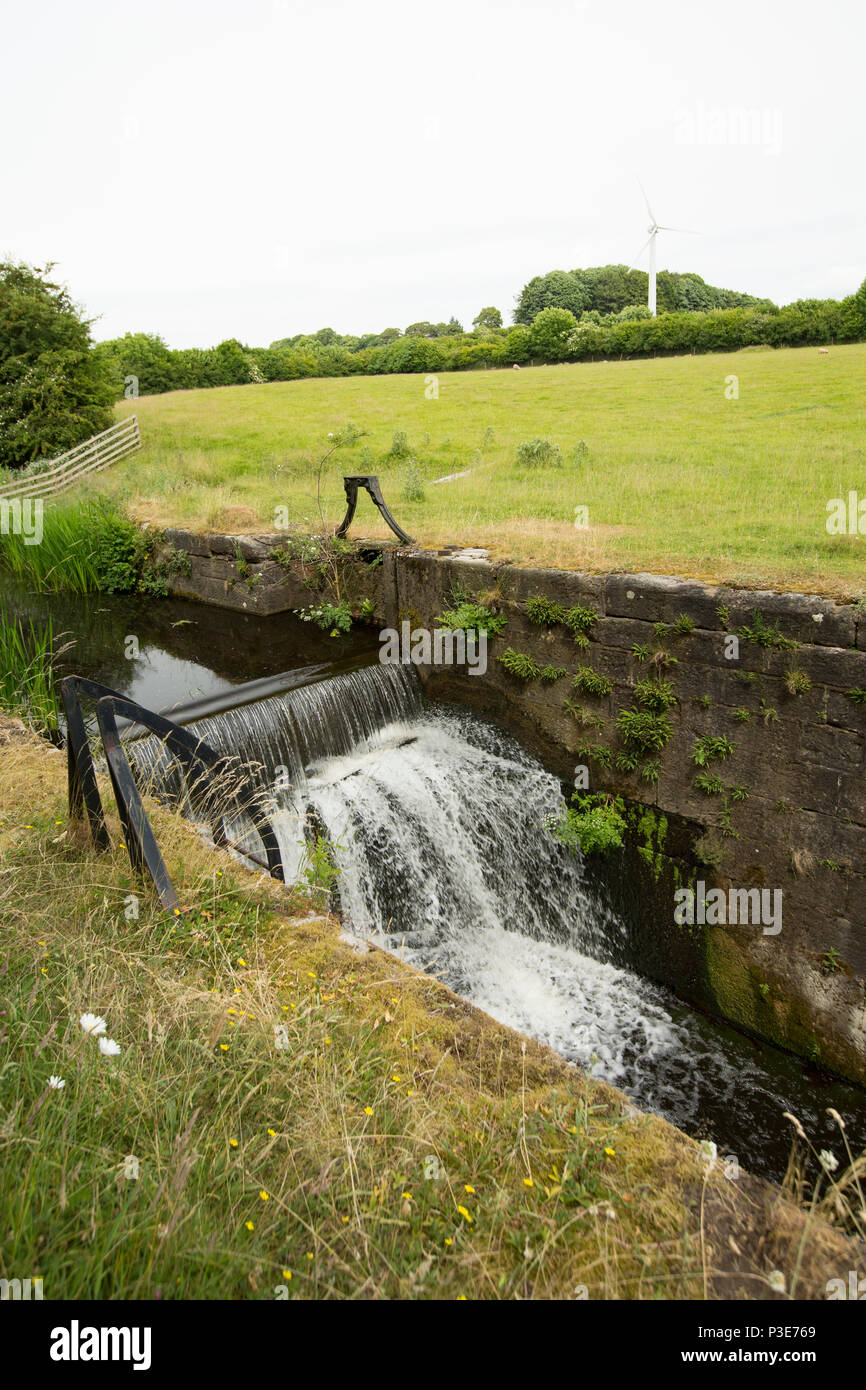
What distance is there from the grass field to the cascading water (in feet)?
8.05

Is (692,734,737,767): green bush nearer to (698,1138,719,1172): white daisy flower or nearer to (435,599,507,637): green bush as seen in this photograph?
(435,599,507,637): green bush

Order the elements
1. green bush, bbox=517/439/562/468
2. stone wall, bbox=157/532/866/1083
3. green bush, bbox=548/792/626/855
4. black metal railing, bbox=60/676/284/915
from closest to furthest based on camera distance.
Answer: black metal railing, bbox=60/676/284/915, stone wall, bbox=157/532/866/1083, green bush, bbox=548/792/626/855, green bush, bbox=517/439/562/468

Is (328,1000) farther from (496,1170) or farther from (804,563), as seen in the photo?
(804,563)

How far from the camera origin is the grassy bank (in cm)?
208

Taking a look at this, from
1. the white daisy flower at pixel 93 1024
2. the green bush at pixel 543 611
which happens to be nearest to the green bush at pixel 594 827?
the green bush at pixel 543 611

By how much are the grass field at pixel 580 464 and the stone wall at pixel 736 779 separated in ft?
1.50

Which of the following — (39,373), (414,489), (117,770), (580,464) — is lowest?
(117,770)

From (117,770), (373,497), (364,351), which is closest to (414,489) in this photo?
(373,497)

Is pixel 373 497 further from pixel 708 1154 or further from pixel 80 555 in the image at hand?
pixel 708 1154

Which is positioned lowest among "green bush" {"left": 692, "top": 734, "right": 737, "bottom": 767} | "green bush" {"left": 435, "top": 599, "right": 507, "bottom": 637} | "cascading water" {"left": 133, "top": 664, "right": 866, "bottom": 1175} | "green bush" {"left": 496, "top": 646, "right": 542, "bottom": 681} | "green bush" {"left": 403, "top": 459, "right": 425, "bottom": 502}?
"cascading water" {"left": 133, "top": 664, "right": 866, "bottom": 1175}

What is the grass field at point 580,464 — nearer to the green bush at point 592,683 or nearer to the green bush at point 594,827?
the green bush at point 592,683

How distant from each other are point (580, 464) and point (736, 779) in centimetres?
989

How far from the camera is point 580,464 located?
593 inches

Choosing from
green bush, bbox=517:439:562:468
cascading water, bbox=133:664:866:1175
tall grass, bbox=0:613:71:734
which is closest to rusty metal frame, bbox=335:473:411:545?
cascading water, bbox=133:664:866:1175
